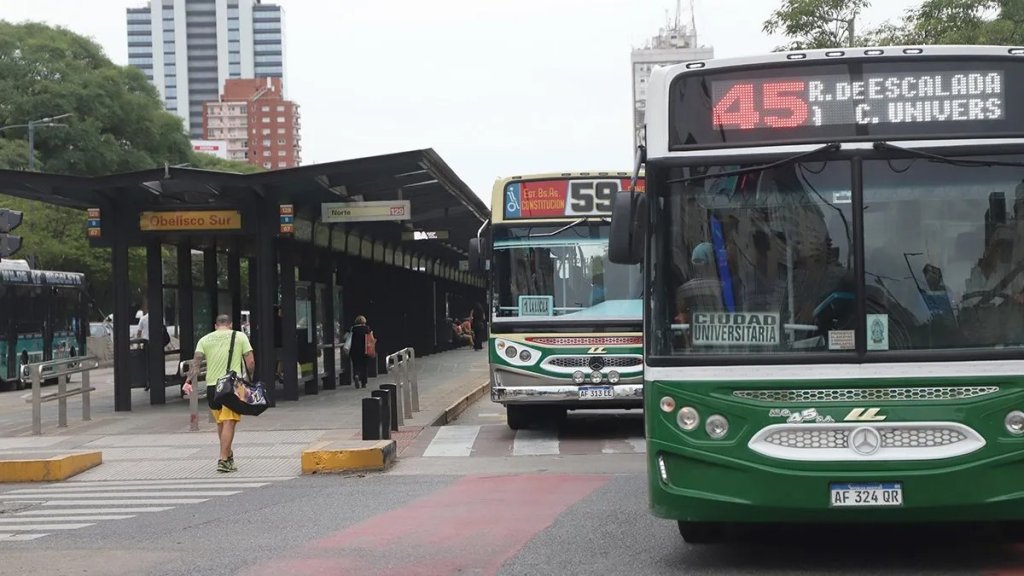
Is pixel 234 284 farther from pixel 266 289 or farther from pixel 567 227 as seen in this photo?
pixel 567 227

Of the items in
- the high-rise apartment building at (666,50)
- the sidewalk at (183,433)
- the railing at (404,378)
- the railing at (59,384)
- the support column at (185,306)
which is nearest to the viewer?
the sidewalk at (183,433)

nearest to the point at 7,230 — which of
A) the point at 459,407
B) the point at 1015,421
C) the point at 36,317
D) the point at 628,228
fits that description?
the point at 459,407

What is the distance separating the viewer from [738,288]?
7281mm

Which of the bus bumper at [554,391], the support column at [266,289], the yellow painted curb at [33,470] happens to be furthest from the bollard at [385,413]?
the support column at [266,289]

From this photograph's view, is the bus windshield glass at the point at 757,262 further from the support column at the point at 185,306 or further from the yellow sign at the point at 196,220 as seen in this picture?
the support column at the point at 185,306

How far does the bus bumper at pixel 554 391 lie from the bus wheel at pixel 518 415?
1.17 metres

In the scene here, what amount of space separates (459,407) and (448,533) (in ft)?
42.9

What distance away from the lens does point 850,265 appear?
7.15 meters

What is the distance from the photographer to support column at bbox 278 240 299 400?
22.9 meters

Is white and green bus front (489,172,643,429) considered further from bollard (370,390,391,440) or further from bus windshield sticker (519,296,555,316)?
bollard (370,390,391,440)

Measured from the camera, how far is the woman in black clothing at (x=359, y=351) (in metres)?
27.2

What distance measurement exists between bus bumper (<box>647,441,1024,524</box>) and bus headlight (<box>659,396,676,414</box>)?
21 centimetres

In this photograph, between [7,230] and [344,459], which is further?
[7,230]

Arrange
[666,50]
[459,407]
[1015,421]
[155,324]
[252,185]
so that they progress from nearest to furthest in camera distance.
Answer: [1015,421]
[252,185]
[459,407]
[155,324]
[666,50]
